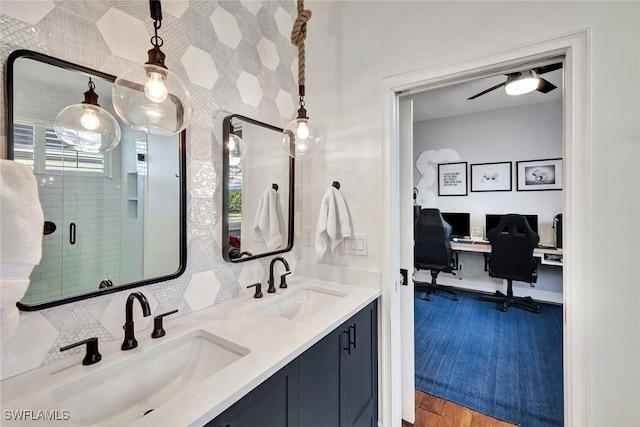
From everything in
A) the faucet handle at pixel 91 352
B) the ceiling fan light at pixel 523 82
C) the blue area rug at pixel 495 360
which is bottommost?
the blue area rug at pixel 495 360

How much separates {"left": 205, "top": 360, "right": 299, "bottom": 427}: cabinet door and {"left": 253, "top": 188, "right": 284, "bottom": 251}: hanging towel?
0.82 m

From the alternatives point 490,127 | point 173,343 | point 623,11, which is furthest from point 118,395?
point 490,127

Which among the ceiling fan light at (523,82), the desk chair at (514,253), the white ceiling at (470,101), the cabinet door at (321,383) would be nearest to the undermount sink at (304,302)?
the cabinet door at (321,383)

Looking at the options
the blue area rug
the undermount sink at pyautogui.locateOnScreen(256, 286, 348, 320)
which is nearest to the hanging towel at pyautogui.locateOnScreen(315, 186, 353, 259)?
the undermount sink at pyautogui.locateOnScreen(256, 286, 348, 320)

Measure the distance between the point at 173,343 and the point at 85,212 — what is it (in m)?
0.55

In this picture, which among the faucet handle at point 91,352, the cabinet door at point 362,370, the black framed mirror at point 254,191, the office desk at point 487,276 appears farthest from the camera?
the office desk at point 487,276

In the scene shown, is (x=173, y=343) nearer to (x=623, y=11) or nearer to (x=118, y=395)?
(x=118, y=395)

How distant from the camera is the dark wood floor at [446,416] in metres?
1.70

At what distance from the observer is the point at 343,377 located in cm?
124

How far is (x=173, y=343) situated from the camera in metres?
0.99

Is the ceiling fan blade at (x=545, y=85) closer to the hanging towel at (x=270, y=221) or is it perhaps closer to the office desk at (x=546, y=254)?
the office desk at (x=546, y=254)

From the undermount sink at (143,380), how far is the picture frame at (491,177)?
420cm

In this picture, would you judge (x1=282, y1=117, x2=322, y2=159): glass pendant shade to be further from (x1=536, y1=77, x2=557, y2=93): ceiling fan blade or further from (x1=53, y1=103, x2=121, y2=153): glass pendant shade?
(x1=536, y1=77, x2=557, y2=93): ceiling fan blade

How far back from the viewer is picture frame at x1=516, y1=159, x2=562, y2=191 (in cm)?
356
